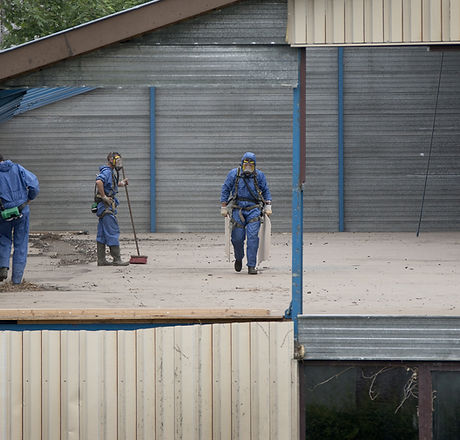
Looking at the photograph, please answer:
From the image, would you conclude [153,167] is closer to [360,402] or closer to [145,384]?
[360,402]

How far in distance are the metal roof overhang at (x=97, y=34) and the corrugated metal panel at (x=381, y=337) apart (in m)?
2.62

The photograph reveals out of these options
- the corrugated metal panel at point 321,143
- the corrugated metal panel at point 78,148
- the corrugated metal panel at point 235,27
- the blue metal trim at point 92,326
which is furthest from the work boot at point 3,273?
the corrugated metal panel at point 321,143

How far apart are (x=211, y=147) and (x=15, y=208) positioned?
1106 centimetres

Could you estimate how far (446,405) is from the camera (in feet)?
30.6

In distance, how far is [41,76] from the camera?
8734 mm

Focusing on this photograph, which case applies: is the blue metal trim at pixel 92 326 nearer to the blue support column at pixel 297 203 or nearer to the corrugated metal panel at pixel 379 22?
the blue support column at pixel 297 203

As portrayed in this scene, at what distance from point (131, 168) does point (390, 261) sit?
8593 millimetres

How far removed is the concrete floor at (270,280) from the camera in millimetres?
11266

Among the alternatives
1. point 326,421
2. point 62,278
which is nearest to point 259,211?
point 62,278

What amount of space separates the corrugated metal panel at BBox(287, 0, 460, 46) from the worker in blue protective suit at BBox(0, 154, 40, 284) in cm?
573

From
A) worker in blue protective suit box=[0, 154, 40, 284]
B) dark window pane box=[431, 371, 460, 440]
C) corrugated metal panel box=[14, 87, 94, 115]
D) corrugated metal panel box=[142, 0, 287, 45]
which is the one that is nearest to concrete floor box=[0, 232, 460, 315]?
worker in blue protective suit box=[0, 154, 40, 284]

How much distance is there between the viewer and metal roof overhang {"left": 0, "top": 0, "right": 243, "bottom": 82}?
8484 mm

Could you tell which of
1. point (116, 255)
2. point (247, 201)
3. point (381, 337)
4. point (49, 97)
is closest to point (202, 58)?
point (381, 337)

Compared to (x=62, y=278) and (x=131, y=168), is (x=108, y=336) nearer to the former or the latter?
(x=62, y=278)
